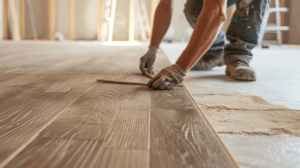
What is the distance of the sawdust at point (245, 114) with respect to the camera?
2.33 feet

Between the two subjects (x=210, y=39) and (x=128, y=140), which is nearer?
(x=128, y=140)

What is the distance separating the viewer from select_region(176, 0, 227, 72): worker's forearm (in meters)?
1.09

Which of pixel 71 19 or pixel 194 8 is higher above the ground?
pixel 194 8

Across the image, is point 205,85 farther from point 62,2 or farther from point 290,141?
point 62,2

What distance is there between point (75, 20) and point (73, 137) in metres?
6.95

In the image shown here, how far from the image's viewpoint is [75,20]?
7.03 m

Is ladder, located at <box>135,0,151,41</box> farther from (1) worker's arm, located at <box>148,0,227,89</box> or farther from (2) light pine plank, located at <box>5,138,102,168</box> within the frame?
(2) light pine plank, located at <box>5,138,102,168</box>

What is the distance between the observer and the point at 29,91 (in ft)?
3.65

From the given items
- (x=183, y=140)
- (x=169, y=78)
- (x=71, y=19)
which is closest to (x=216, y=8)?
(x=169, y=78)

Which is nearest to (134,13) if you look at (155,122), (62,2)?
(62,2)

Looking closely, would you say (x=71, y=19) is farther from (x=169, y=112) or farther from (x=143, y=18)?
(x=169, y=112)

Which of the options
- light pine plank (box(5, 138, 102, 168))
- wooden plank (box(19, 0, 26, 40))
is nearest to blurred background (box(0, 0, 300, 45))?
wooden plank (box(19, 0, 26, 40))

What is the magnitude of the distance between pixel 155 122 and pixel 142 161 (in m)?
0.24

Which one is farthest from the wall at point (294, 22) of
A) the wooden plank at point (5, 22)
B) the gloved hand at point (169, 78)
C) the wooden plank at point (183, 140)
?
the wooden plank at point (5, 22)
